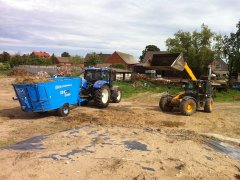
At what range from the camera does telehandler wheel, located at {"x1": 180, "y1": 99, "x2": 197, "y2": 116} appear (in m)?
16.0

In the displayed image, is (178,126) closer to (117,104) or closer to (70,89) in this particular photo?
(70,89)

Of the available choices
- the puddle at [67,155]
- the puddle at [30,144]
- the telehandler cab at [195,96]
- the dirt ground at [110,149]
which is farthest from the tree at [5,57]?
the puddle at [67,155]

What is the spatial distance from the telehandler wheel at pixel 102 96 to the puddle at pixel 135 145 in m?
7.61

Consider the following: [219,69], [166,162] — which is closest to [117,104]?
[166,162]

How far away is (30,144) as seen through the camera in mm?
8953

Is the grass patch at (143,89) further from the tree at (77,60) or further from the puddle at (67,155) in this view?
the tree at (77,60)

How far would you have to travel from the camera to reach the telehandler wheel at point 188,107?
629 inches

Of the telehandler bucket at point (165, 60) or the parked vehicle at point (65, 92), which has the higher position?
the telehandler bucket at point (165, 60)

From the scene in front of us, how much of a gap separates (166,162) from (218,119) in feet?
28.7

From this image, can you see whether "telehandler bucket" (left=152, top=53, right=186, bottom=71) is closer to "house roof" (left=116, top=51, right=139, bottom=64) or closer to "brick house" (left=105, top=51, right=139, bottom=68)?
"brick house" (left=105, top=51, right=139, bottom=68)

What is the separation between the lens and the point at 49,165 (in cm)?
704

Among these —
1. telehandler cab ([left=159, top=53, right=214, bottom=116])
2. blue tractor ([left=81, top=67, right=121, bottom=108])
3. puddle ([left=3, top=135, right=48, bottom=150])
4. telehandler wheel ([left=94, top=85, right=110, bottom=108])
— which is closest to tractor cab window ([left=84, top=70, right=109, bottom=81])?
blue tractor ([left=81, top=67, right=121, bottom=108])

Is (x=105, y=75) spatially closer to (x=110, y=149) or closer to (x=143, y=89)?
(x=110, y=149)

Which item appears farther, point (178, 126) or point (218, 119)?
point (218, 119)
